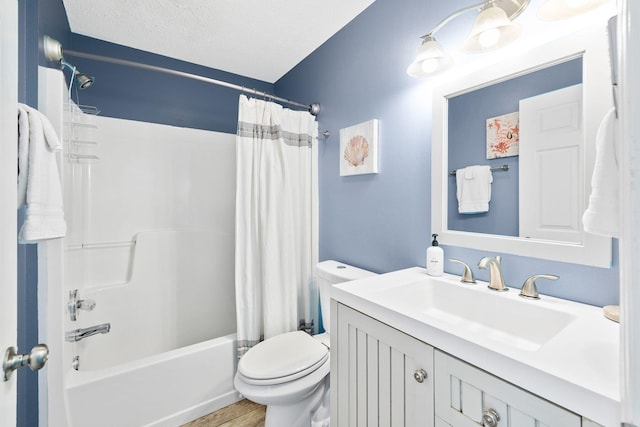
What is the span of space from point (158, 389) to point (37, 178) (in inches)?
50.0

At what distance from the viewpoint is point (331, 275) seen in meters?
1.65

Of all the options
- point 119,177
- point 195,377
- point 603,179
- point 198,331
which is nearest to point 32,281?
point 195,377

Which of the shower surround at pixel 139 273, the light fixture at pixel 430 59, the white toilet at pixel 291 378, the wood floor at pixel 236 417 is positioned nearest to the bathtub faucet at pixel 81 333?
the shower surround at pixel 139 273

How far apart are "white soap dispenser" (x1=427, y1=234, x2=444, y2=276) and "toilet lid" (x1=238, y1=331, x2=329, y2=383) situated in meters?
0.71

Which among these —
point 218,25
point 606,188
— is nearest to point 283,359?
point 606,188

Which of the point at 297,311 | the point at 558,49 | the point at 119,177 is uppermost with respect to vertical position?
the point at 558,49

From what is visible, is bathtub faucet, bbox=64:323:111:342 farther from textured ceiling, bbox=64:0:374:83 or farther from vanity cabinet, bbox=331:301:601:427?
textured ceiling, bbox=64:0:374:83

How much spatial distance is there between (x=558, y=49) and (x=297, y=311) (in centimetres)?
190

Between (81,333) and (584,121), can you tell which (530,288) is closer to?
(584,121)

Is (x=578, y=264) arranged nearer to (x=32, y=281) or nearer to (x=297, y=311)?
(x=297, y=311)

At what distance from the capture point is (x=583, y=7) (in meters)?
0.85

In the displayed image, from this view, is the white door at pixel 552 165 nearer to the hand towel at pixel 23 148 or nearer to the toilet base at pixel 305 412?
the toilet base at pixel 305 412

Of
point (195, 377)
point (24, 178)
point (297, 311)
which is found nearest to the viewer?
point (24, 178)

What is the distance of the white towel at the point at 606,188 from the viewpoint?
1.80ft
